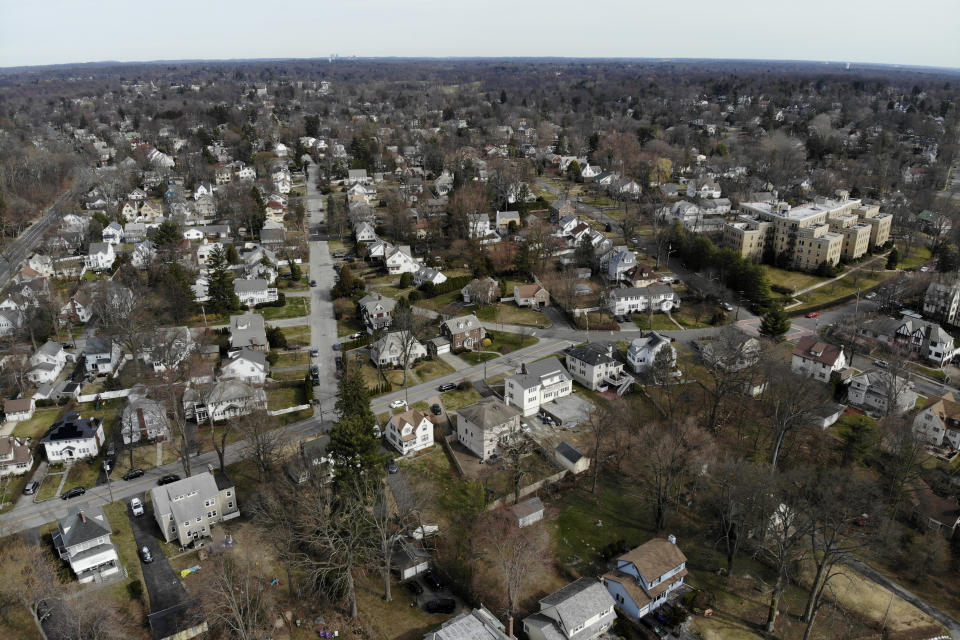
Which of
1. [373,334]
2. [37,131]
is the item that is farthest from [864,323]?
[37,131]

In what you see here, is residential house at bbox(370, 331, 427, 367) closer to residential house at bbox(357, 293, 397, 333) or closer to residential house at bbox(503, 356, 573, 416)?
residential house at bbox(357, 293, 397, 333)

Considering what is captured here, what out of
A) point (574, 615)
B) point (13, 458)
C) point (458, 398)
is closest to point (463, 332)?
point (458, 398)

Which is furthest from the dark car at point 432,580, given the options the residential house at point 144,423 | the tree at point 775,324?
the tree at point 775,324

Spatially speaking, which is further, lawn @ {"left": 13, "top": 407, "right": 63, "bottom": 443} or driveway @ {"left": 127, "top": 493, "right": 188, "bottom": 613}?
lawn @ {"left": 13, "top": 407, "right": 63, "bottom": 443}

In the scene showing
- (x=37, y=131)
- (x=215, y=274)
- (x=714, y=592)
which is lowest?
(x=714, y=592)

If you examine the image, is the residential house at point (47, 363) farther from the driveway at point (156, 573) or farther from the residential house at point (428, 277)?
the residential house at point (428, 277)

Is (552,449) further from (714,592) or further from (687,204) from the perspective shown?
(687,204)

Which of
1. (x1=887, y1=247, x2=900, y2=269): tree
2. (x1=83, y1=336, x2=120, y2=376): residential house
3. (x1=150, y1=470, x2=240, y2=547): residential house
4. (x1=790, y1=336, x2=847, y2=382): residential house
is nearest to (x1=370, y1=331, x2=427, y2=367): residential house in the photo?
(x1=150, y1=470, x2=240, y2=547): residential house
